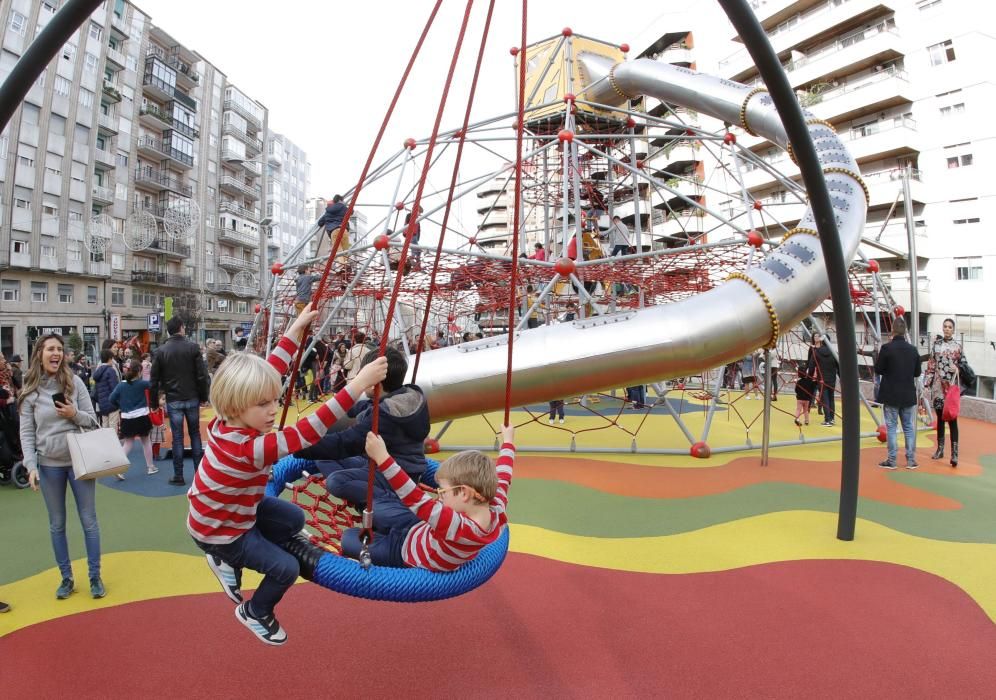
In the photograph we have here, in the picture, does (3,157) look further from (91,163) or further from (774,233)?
(774,233)

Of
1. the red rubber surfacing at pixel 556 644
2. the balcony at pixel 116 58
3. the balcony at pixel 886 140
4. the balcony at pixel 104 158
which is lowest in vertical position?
the red rubber surfacing at pixel 556 644

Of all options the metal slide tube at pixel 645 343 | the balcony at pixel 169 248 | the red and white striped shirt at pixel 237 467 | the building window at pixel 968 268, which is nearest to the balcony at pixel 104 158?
the balcony at pixel 169 248

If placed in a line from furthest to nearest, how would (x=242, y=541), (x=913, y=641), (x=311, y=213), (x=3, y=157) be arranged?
(x=311, y=213) → (x=3, y=157) → (x=913, y=641) → (x=242, y=541)

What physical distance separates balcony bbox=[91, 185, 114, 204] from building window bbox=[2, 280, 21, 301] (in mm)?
7563

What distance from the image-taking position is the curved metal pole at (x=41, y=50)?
303cm

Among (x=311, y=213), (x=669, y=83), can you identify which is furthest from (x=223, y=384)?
(x=311, y=213)

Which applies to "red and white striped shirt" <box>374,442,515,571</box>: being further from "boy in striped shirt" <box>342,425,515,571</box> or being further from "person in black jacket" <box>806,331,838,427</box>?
"person in black jacket" <box>806,331,838,427</box>

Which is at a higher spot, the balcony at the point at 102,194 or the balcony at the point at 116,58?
the balcony at the point at 116,58

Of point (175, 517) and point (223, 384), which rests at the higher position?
point (223, 384)

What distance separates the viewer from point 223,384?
2.15 meters

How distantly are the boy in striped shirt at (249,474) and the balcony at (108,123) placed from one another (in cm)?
3979

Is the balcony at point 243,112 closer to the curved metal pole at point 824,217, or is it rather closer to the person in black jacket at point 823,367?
the person in black jacket at point 823,367

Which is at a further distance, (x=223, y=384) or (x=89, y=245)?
(x=89, y=245)

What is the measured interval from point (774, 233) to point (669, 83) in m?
→ 26.1
